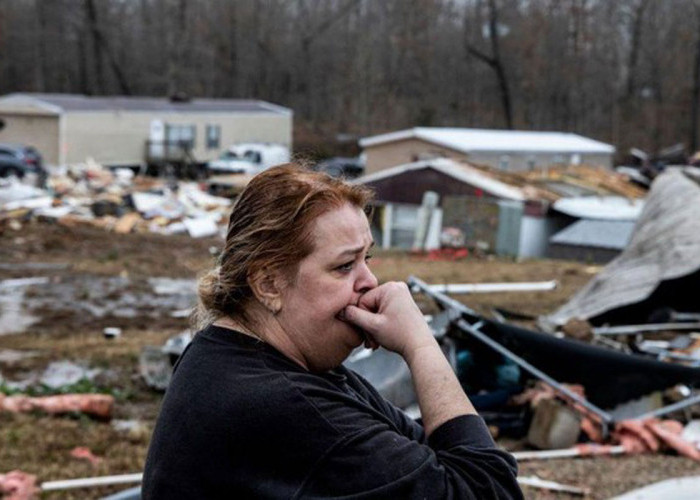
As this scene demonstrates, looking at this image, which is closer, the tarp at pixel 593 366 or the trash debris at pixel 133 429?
the trash debris at pixel 133 429

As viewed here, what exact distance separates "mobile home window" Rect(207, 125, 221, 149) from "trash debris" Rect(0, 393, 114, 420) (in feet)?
138

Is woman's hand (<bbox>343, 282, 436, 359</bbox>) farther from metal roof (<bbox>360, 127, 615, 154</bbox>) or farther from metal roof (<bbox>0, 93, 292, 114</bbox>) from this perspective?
metal roof (<bbox>0, 93, 292, 114</bbox>)

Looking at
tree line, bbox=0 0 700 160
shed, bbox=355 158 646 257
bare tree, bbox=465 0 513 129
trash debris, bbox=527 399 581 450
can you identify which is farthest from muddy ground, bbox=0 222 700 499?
tree line, bbox=0 0 700 160

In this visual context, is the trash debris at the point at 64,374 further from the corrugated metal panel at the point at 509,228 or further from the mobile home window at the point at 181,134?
the mobile home window at the point at 181,134

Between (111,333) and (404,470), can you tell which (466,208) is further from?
(404,470)

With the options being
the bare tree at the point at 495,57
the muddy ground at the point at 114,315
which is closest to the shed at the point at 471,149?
the muddy ground at the point at 114,315

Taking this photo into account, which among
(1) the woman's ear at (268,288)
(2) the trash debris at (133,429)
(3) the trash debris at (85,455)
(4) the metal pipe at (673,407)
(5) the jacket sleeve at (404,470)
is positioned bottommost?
(2) the trash debris at (133,429)

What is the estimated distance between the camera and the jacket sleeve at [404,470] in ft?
5.98

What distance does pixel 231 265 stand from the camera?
6.60 feet

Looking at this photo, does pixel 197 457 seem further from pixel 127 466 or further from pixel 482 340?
pixel 482 340

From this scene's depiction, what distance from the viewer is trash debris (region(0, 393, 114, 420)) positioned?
834cm

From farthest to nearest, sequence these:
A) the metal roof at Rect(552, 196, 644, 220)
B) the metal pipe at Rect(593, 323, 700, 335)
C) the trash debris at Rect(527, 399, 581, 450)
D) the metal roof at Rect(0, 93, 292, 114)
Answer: the metal roof at Rect(0, 93, 292, 114)
the metal roof at Rect(552, 196, 644, 220)
the metal pipe at Rect(593, 323, 700, 335)
the trash debris at Rect(527, 399, 581, 450)

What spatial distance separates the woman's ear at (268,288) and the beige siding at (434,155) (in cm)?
3426

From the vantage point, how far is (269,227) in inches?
76.8
